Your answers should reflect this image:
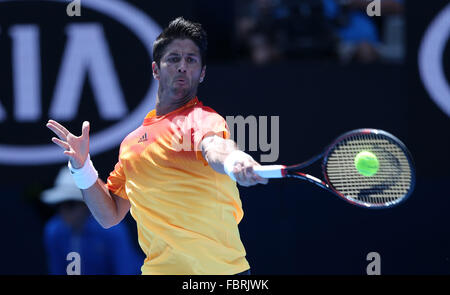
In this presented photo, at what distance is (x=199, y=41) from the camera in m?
3.09

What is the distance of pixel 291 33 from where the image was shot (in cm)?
566

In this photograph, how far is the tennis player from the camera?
2.85 m

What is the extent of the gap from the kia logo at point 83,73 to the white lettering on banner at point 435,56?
5.95 feet

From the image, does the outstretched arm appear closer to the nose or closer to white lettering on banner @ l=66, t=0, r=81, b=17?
the nose

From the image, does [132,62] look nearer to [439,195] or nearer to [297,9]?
[297,9]

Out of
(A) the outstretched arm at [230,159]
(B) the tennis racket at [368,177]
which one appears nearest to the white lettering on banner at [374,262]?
(B) the tennis racket at [368,177]

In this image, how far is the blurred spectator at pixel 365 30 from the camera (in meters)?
5.68

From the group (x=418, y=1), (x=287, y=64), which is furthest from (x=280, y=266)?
(x=418, y=1)

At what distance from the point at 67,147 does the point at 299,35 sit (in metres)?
2.90

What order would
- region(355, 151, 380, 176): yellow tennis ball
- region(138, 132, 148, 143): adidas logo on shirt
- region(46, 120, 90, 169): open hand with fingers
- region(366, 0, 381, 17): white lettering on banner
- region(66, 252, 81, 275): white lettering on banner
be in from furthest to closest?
region(366, 0, 381, 17): white lettering on banner
region(66, 252, 81, 275): white lettering on banner
region(46, 120, 90, 169): open hand with fingers
region(138, 132, 148, 143): adidas logo on shirt
region(355, 151, 380, 176): yellow tennis ball

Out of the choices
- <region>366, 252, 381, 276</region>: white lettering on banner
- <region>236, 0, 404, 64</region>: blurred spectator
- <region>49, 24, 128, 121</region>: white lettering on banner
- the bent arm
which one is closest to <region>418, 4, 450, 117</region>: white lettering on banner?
<region>236, 0, 404, 64</region>: blurred spectator

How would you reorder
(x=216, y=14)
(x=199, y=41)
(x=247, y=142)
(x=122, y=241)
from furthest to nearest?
1. (x=216, y=14)
2. (x=247, y=142)
3. (x=122, y=241)
4. (x=199, y=41)

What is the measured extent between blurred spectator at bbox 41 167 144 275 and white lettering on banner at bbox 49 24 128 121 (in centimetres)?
58

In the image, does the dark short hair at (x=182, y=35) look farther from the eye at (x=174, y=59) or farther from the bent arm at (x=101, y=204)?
the bent arm at (x=101, y=204)
